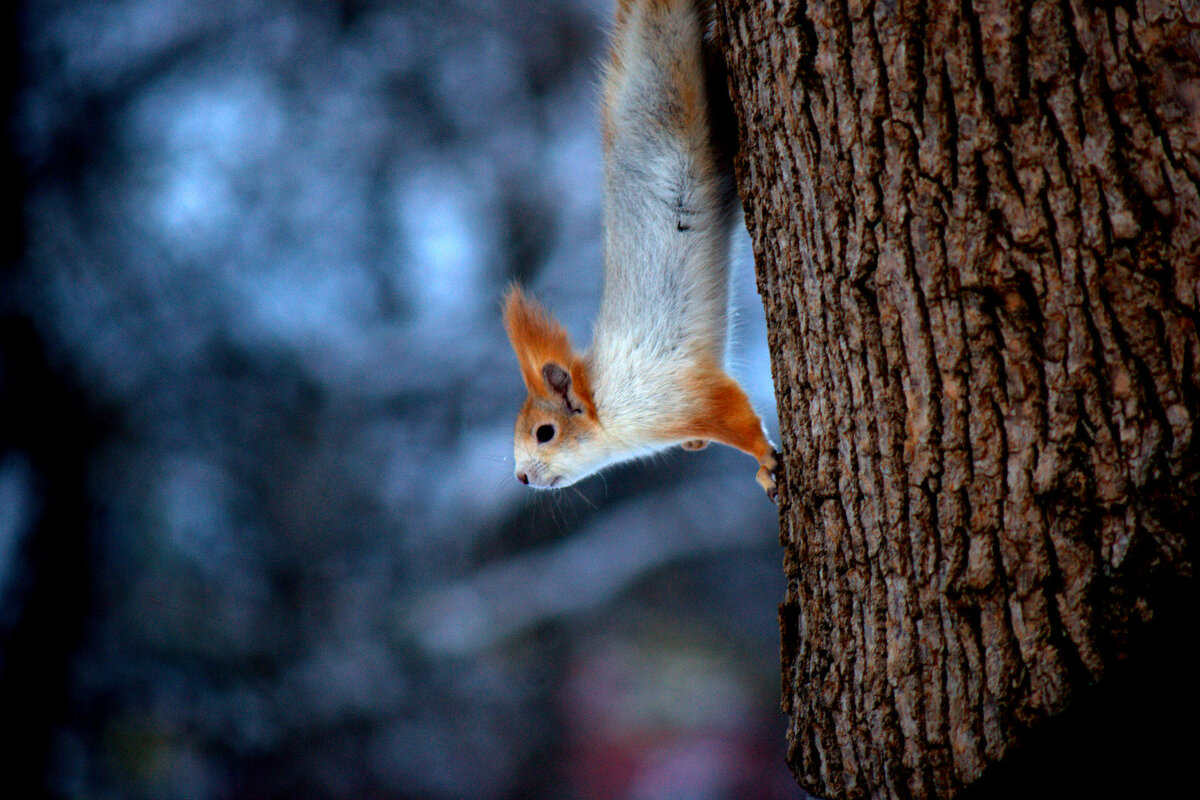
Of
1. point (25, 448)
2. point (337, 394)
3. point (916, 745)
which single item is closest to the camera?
point (916, 745)

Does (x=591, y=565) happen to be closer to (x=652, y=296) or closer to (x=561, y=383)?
(x=561, y=383)

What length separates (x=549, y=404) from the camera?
1.34 metres

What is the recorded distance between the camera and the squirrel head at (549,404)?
51.8 inches

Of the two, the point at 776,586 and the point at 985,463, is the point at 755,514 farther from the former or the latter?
the point at 985,463

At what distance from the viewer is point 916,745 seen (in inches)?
33.2

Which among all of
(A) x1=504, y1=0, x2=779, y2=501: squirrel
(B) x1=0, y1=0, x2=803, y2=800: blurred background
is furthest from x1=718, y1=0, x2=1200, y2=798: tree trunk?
(B) x1=0, y1=0, x2=803, y2=800: blurred background

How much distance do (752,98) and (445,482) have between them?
175 centimetres

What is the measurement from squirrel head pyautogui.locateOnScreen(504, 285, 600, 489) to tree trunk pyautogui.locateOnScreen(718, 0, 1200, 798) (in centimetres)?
48

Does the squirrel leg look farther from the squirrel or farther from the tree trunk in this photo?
the tree trunk

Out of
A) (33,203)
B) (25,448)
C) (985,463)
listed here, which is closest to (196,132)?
(33,203)

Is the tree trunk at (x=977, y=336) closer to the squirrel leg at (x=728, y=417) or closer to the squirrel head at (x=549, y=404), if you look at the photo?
the squirrel leg at (x=728, y=417)

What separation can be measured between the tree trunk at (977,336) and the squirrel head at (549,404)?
1.56 ft

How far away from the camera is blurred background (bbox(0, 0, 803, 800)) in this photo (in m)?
2.22

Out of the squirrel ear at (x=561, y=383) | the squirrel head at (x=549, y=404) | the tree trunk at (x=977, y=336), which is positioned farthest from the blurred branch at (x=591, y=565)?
the tree trunk at (x=977, y=336)
